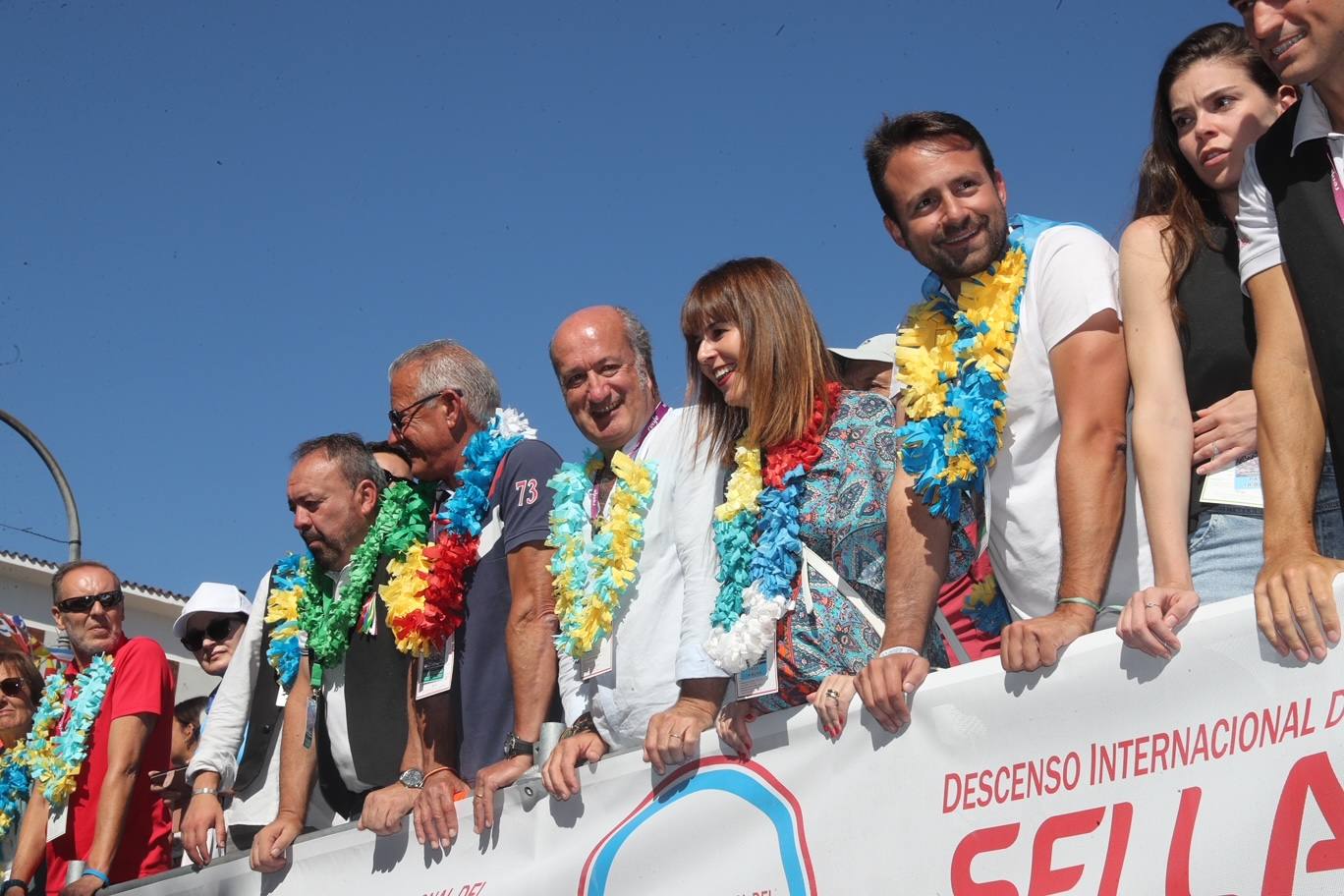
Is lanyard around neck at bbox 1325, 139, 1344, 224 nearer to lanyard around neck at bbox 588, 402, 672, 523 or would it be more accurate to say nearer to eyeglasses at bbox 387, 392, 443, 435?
lanyard around neck at bbox 588, 402, 672, 523

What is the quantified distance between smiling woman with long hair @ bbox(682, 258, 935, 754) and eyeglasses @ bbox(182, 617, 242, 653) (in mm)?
3540

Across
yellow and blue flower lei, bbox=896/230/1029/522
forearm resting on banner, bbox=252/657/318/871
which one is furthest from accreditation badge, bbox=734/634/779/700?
forearm resting on banner, bbox=252/657/318/871

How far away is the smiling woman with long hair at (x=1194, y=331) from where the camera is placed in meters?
2.81

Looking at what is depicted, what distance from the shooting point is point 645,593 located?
13.5ft

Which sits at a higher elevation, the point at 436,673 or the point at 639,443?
the point at 639,443

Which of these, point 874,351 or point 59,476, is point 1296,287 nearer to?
point 874,351

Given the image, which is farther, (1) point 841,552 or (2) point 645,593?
(2) point 645,593

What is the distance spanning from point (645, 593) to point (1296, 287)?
2009 mm

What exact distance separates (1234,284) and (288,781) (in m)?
3.57

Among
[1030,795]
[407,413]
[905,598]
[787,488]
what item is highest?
[407,413]

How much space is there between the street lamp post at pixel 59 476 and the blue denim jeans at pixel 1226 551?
35.2 feet

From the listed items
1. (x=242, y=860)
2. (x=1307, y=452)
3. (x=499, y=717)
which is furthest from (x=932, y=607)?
(x=242, y=860)

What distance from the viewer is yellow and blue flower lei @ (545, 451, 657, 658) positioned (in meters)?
4.14

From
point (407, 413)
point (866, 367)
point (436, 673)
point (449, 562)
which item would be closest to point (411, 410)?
point (407, 413)
